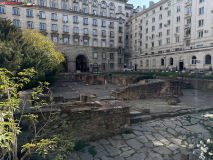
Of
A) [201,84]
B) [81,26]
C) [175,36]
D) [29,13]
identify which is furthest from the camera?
A: [81,26]

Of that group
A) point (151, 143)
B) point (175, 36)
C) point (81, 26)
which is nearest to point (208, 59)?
point (175, 36)

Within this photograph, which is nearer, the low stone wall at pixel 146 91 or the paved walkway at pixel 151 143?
the paved walkway at pixel 151 143

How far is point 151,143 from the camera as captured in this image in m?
4.89

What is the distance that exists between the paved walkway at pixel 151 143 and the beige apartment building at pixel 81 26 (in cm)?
3338

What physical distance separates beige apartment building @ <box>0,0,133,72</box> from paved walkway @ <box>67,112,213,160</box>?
3338 cm

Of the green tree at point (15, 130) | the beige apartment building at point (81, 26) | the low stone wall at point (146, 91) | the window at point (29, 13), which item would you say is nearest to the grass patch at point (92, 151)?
the green tree at point (15, 130)

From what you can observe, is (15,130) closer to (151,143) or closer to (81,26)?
(151,143)

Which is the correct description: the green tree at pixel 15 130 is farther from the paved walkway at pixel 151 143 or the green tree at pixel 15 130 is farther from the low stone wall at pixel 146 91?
the low stone wall at pixel 146 91

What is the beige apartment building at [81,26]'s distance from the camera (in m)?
32.6

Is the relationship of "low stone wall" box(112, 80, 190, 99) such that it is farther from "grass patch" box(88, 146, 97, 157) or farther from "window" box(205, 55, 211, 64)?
"window" box(205, 55, 211, 64)

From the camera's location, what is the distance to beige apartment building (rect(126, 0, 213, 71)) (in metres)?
27.6

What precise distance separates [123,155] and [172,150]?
62.9 inches

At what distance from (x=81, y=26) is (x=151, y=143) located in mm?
38088

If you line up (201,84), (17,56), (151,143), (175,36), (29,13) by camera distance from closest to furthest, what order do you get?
(151,143) < (17,56) < (201,84) < (29,13) < (175,36)
